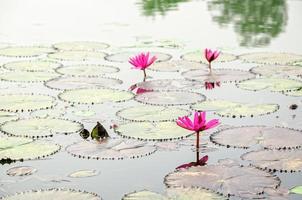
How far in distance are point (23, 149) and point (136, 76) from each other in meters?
1.91

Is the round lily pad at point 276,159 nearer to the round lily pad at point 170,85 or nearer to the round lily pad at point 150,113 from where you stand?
the round lily pad at point 150,113

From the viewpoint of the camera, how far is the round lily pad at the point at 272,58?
545 centimetres

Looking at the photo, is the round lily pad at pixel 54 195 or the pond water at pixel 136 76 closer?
the round lily pad at pixel 54 195

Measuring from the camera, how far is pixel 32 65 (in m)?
5.25

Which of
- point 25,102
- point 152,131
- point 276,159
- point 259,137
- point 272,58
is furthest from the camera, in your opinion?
point 272,58

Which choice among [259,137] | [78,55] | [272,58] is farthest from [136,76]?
[259,137]

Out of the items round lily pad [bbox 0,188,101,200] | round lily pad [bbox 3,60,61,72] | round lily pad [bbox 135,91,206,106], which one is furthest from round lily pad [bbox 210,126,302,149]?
round lily pad [bbox 3,60,61,72]

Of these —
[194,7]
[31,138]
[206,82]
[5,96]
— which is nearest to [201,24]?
[194,7]

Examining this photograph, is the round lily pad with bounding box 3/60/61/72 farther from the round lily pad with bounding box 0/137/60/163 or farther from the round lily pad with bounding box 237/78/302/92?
the round lily pad with bounding box 0/137/60/163

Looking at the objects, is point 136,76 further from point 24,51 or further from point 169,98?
point 24,51

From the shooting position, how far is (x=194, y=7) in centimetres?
960

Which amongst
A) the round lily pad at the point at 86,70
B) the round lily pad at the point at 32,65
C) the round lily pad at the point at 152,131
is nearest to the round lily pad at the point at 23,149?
the round lily pad at the point at 152,131

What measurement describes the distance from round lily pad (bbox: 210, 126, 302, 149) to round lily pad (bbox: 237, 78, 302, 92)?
1.02m

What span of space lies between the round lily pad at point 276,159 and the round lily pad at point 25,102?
1538 mm
